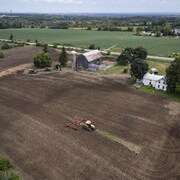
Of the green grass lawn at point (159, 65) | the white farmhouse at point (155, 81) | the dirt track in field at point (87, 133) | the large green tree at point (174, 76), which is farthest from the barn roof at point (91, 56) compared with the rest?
the large green tree at point (174, 76)

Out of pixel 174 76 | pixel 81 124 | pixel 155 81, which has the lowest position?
pixel 81 124

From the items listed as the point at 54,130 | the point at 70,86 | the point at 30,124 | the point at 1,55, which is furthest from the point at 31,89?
the point at 1,55

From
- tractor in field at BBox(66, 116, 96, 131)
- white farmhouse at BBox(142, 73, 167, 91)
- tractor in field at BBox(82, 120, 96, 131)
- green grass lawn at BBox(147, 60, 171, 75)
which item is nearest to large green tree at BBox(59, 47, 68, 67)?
green grass lawn at BBox(147, 60, 171, 75)

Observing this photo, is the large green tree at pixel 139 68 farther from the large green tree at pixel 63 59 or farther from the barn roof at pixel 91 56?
the large green tree at pixel 63 59

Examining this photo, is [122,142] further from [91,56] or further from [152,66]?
[152,66]

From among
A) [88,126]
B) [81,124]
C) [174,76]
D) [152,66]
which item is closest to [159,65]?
[152,66]
